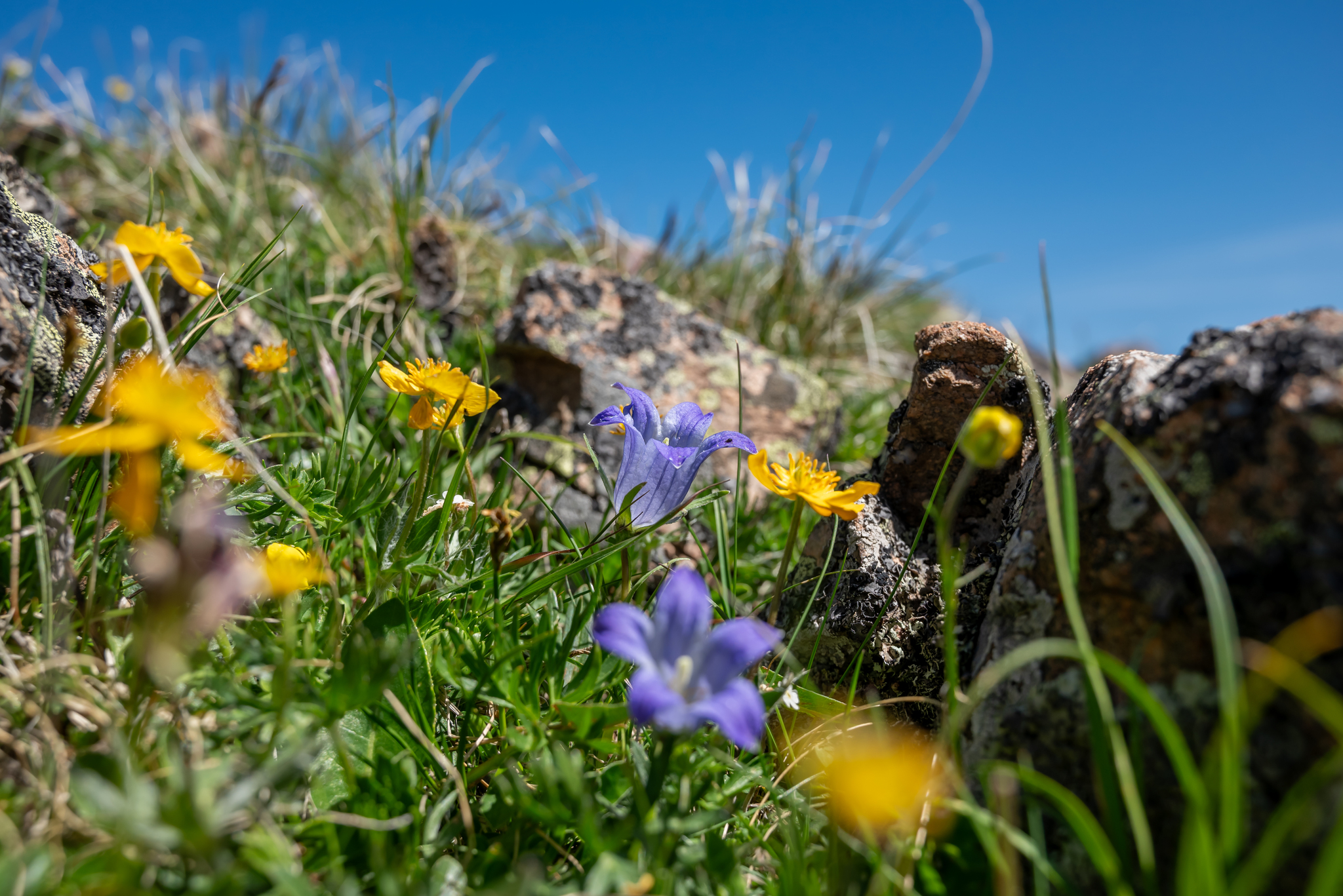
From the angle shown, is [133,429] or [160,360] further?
[160,360]

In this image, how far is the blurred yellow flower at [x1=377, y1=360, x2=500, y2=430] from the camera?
1.73 metres

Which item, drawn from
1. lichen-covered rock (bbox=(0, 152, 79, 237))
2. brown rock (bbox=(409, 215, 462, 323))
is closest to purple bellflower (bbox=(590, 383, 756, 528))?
lichen-covered rock (bbox=(0, 152, 79, 237))

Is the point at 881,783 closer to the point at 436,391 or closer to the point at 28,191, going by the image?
the point at 436,391

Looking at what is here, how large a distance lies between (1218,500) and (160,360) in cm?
192

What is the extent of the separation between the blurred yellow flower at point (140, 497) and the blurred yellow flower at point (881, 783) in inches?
48.5

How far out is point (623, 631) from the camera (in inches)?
49.4

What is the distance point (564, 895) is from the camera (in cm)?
119

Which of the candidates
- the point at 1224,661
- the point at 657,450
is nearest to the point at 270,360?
the point at 657,450

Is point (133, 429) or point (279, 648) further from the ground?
point (133, 429)

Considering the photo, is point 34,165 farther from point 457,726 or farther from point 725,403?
point 457,726

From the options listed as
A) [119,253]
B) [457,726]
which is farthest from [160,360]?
[457,726]

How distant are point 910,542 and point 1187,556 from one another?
880 millimetres

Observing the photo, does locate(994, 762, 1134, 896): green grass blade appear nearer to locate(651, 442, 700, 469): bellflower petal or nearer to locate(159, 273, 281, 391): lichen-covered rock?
locate(651, 442, 700, 469): bellflower petal

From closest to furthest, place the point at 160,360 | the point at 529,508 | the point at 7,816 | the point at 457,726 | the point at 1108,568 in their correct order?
the point at 7,816 < the point at 1108,568 < the point at 160,360 < the point at 457,726 < the point at 529,508
